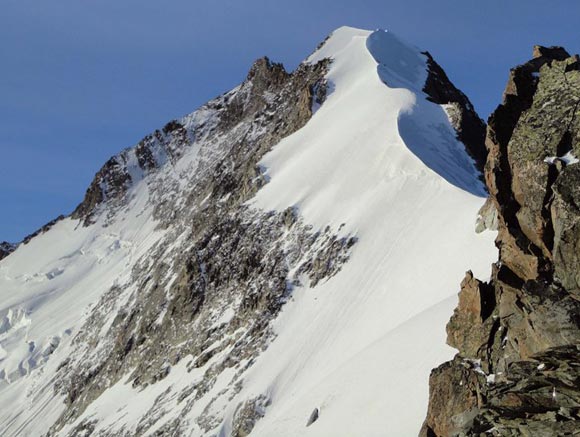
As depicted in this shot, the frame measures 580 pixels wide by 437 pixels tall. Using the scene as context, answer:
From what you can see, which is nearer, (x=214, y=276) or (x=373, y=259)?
(x=373, y=259)

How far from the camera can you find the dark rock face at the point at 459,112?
6819 centimetres

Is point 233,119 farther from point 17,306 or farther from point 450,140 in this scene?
point 450,140

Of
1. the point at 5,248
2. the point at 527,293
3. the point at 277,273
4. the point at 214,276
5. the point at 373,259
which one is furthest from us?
the point at 5,248

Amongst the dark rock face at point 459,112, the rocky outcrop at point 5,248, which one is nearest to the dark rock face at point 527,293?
the dark rock face at point 459,112

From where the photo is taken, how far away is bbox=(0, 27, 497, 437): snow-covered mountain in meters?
39.9

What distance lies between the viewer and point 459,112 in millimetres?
71438

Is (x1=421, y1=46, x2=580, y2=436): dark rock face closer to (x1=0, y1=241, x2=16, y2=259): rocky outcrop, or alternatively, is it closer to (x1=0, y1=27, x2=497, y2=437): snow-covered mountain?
(x1=0, y1=27, x2=497, y2=437): snow-covered mountain

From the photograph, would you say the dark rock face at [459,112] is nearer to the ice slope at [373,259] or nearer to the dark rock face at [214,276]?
the ice slope at [373,259]

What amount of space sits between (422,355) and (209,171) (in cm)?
7221

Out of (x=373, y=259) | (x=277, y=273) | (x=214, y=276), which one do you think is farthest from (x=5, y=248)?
(x=373, y=259)

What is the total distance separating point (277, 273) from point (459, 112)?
28.5 meters

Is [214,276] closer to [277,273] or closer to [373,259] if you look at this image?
[277,273]

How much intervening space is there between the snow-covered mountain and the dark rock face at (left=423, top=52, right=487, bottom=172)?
14.7 inches

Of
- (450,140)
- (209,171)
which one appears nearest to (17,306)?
(209,171)
